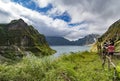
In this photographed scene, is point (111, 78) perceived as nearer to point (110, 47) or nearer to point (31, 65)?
point (110, 47)

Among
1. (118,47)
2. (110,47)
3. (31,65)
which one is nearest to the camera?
(31,65)

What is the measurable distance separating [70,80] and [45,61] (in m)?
2.92

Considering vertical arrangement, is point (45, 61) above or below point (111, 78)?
above

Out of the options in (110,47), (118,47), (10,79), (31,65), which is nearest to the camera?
(10,79)

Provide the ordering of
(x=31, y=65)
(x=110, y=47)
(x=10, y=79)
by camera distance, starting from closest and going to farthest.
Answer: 1. (x=10, y=79)
2. (x=31, y=65)
3. (x=110, y=47)

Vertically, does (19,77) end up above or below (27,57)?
below

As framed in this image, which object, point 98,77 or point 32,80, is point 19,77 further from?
point 98,77

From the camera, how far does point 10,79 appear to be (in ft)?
53.5

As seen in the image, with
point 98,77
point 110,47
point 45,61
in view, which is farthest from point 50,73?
point 110,47

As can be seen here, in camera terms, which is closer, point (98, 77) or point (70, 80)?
point (70, 80)

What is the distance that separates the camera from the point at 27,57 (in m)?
18.7

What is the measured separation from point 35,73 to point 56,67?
10.2 ft

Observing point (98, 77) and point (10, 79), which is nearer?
point (10, 79)

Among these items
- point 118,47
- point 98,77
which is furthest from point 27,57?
point 118,47
